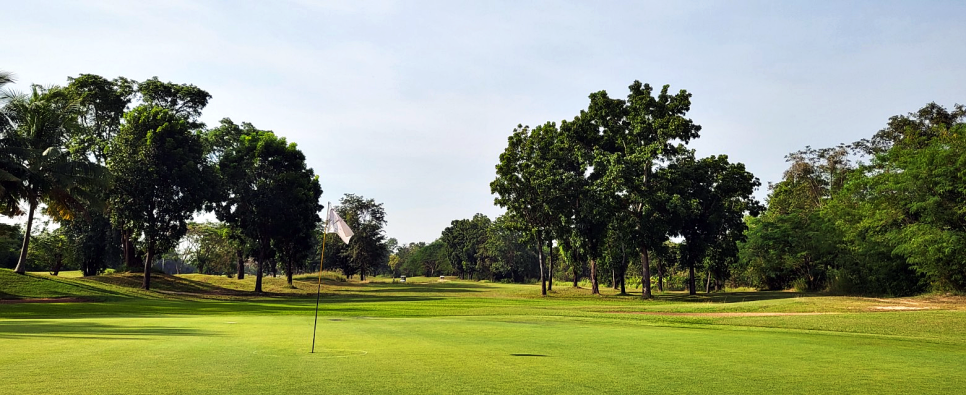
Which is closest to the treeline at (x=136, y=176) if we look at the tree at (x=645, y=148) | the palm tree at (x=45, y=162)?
the palm tree at (x=45, y=162)

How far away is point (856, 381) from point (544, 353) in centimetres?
494

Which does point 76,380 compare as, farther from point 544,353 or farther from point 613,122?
point 613,122

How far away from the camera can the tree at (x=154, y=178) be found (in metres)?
51.5

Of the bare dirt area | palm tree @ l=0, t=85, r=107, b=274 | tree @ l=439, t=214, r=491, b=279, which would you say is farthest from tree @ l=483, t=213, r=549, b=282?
the bare dirt area

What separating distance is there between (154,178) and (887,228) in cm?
5741

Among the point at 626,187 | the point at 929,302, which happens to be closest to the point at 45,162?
the point at 626,187

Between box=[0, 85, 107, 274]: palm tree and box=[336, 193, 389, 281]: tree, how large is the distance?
60027 mm

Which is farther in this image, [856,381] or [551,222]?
[551,222]

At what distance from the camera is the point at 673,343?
13.7 metres

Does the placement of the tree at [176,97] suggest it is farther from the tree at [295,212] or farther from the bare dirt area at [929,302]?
the bare dirt area at [929,302]

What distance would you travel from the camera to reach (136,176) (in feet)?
168

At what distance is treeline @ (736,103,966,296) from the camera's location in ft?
139

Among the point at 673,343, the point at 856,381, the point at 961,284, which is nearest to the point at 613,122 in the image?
the point at 961,284

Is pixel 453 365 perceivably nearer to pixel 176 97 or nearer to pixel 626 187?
pixel 626 187
